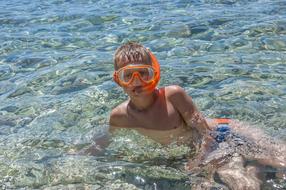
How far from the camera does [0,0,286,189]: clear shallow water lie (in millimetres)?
4394

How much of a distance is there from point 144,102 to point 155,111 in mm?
131

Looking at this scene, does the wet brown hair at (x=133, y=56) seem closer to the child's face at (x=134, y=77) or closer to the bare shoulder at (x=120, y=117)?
the child's face at (x=134, y=77)

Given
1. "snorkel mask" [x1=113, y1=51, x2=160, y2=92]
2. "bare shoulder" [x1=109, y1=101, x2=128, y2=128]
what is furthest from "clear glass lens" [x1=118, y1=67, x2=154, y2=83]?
"bare shoulder" [x1=109, y1=101, x2=128, y2=128]

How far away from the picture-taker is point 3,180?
168 inches

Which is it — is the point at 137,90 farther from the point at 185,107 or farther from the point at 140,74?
the point at 185,107

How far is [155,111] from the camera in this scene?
4582 millimetres

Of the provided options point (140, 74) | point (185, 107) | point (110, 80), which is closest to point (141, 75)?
point (140, 74)

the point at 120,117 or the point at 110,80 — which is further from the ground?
the point at 120,117

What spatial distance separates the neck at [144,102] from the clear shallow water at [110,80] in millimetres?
294

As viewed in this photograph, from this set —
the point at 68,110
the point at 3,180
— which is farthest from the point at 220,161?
the point at 68,110

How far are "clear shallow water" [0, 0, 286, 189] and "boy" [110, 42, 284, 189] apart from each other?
5.7 inches

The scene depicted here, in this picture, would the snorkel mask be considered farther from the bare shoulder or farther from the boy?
the bare shoulder

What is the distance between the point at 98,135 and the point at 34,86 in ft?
6.74

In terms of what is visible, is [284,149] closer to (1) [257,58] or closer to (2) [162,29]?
(1) [257,58]
